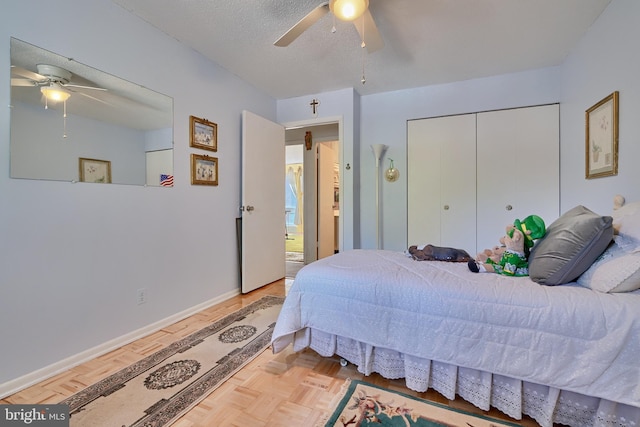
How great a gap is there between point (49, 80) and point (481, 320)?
274cm

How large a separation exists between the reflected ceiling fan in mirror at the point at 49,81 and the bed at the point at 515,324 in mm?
1895

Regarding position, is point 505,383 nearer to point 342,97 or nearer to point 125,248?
point 125,248

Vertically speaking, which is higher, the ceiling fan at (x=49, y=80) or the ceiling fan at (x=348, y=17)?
the ceiling fan at (x=348, y=17)

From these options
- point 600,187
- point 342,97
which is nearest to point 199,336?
point 342,97

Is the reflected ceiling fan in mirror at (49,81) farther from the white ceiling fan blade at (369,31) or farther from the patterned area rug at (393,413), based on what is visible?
the patterned area rug at (393,413)

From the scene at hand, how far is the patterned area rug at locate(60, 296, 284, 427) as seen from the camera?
1.32 meters

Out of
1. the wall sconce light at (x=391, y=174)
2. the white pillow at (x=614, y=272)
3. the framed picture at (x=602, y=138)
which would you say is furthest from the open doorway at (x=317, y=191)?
the white pillow at (x=614, y=272)

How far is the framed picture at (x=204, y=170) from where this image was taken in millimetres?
2568

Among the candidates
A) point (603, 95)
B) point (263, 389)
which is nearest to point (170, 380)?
point (263, 389)

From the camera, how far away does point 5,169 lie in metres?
1.48

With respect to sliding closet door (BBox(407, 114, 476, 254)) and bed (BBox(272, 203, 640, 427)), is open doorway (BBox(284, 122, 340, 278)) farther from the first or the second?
bed (BBox(272, 203, 640, 427))

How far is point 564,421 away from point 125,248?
107 inches

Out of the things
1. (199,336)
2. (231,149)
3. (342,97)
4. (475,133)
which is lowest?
(199,336)

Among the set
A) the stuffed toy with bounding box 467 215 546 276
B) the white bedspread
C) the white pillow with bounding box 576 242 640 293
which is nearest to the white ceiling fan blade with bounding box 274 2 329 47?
the white bedspread
